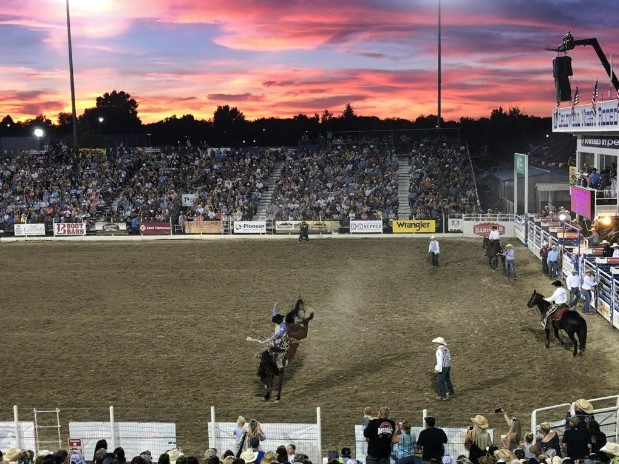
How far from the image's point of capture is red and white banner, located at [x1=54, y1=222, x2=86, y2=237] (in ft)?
120

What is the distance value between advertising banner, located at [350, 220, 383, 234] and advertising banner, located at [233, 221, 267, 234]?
4.27 meters

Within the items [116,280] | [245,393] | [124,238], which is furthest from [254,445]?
[124,238]

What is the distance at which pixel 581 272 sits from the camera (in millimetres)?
19312

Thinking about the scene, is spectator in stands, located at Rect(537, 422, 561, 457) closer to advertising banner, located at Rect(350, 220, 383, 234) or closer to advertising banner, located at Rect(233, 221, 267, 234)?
advertising banner, located at Rect(350, 220, 383, 234)

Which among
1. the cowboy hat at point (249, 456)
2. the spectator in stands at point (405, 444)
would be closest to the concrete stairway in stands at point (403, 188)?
the spectator in stands at point (405, 444)

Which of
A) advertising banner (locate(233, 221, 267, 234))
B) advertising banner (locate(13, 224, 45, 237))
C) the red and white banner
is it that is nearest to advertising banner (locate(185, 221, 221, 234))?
advertising banner (locate(233, 221, 267, 234))

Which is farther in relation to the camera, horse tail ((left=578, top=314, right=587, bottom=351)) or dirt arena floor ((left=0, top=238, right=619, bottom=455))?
horse tail ((left=578, top=314, right=587, bottom=351))

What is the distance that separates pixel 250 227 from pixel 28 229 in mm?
11127

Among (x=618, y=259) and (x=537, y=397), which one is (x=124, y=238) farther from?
(x=537, y=397)

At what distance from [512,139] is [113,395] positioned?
7349cm

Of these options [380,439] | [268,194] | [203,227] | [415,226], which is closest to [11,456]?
[380,439]

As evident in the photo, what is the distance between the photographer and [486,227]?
33062 mm

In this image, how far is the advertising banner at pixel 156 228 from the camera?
3619 cm

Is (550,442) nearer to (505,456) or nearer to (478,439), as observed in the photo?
(478,439)
